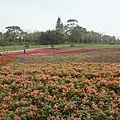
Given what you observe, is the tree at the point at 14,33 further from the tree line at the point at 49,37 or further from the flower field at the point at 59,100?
the flower field at the point at 59,100

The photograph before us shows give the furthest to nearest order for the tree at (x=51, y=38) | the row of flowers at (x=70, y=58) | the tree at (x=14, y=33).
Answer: the tree at (x=14, y=33), the tree at (x=51, y=38), the row of flowers at (x=70, y=58)

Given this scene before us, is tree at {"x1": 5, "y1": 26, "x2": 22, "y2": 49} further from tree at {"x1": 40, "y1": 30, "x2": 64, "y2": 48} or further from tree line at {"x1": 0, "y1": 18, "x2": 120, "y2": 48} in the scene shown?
tree at {"x1": 40, "y1": 30, "x2": 64, "y2": 48}

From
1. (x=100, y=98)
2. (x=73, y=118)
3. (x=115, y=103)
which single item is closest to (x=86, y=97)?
(x=100, y=98)

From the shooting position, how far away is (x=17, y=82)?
5004 mm

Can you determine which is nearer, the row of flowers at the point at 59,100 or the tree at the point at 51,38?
the row of flowers at the point at 59,100

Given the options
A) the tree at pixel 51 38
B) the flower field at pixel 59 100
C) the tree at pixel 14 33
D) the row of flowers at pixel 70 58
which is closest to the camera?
the flower field at pixel 59 100

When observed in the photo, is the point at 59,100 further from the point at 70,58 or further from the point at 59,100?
the point at 70,58

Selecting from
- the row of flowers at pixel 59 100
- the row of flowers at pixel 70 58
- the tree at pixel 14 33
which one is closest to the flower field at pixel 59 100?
the row of flowers at pixel 59 100

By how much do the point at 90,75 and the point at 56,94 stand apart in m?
1.82

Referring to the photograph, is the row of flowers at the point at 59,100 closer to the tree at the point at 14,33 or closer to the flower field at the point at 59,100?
the flower field at the point at 59,100

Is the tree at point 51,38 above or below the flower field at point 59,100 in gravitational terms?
above

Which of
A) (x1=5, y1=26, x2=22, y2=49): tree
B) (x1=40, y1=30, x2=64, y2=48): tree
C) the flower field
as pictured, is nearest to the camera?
the flower field

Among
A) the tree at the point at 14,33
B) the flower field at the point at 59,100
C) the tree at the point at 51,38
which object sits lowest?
the flower field at the point at 59,100

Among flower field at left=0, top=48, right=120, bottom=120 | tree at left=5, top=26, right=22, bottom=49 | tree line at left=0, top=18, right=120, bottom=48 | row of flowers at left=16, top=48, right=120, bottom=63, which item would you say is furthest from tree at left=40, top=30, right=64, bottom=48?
flower field at left=0, top=48, right=120, bottom=120
